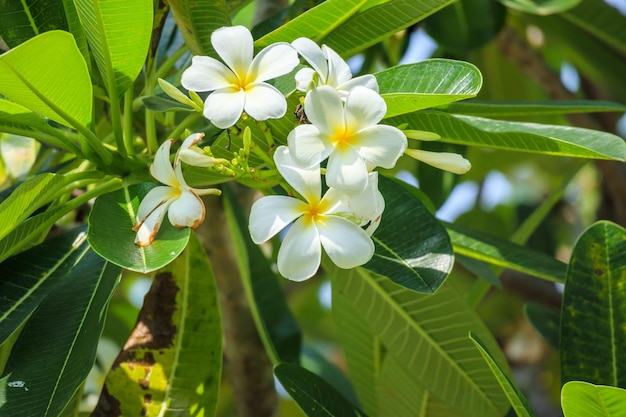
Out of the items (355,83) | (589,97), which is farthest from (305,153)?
(589,97)

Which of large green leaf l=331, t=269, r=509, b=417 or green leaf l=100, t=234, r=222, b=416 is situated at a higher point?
green leaf l=100, t=234, r=222, b=416

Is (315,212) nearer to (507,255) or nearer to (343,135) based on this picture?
(343,135)

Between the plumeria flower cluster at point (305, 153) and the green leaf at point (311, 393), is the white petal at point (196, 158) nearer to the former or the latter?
the plumeria flower cluster at point (305, 153)

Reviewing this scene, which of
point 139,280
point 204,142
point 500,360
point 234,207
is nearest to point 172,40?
point 234,207

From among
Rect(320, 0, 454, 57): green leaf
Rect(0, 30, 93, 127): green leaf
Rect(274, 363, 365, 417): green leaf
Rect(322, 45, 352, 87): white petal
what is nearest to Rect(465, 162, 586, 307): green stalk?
Rect(274, 363, 365, 417): green leaf

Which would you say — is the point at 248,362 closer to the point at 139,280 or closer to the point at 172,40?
the point at 172,40

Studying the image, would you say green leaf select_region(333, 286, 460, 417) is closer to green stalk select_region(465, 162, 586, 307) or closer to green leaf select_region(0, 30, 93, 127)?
green stalk select_region(465, 162, 586, 307)

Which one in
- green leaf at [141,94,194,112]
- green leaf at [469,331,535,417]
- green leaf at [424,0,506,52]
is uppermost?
green leaf at [141,94,194,112]
